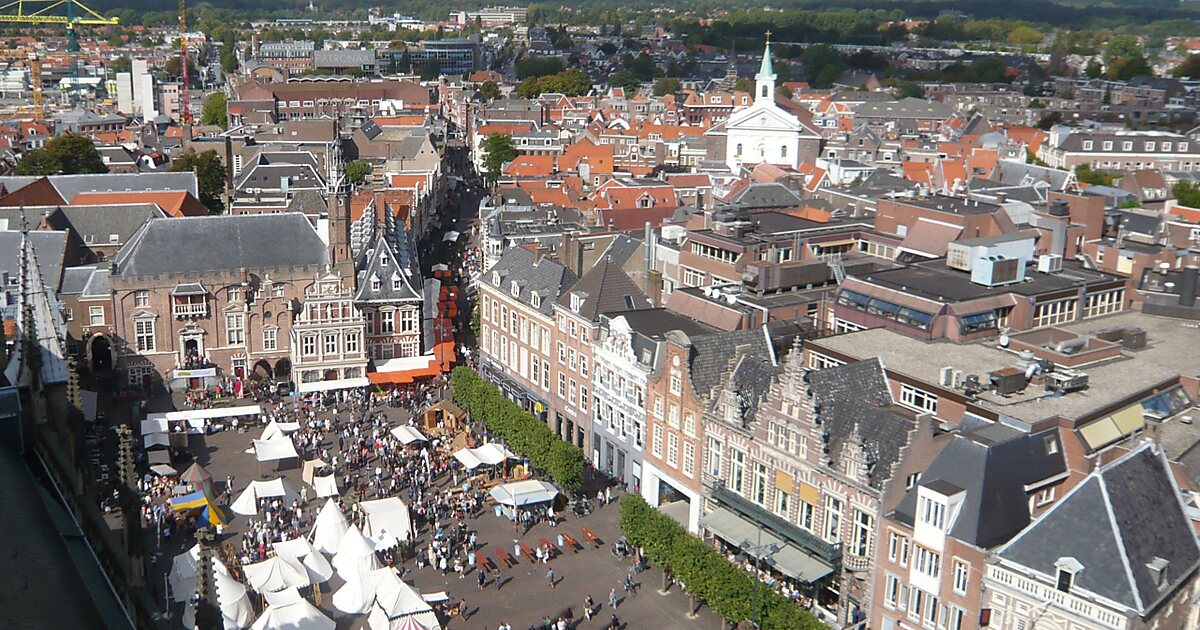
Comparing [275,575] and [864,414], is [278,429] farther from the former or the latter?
[864,414]

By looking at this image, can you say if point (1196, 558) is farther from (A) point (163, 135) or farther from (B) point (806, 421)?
(A) point (163, 135)

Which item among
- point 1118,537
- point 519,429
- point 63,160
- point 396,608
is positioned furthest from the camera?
point 63,160

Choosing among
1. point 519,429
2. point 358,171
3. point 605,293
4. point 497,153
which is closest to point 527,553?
point 519,429

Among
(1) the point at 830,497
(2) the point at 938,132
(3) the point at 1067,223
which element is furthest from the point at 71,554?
(2) the point at 938,132

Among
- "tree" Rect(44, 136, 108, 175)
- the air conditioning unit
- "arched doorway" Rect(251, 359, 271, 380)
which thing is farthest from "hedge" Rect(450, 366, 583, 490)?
"tree" Rect(44, 136, 108, 175)

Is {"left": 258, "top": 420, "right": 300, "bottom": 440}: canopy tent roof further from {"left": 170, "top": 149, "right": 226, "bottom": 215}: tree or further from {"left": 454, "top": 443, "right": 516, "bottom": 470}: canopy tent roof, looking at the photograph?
{"left": 170, "top": 149, "right": 226, "bottom": 215}: tree

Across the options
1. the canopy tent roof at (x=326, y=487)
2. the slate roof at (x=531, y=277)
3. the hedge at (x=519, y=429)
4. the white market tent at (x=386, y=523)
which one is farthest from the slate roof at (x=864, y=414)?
the canopy tent roof at (x=326, y=487)
